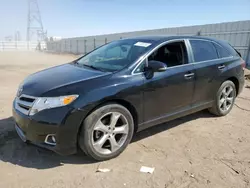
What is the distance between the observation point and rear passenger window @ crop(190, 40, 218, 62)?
4.05m

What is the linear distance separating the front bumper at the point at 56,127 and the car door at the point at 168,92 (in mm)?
1109

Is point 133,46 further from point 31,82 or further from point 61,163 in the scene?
point 61,163

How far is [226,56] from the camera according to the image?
182 inches

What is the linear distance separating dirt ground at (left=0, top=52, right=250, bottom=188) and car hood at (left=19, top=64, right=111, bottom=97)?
91 cm

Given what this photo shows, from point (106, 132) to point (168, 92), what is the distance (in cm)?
118

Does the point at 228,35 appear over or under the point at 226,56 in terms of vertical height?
over

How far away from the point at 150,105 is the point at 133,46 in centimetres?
105

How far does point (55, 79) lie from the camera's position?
10.1 feet

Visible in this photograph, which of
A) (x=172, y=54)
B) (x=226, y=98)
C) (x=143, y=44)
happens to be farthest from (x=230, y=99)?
(x=143, y=44)

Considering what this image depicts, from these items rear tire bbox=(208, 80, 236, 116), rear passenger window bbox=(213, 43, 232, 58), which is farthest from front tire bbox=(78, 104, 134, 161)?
rear passenger window bbox=(213, 43, 232, 58)

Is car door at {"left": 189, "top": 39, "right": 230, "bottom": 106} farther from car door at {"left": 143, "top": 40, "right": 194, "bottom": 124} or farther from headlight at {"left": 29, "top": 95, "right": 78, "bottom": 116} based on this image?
headlight at {"left": 29, "top": 95, "right": 78, "bottom": 116}

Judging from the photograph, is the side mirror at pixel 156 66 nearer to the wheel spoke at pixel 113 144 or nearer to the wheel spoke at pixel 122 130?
the wheel spoke at pixel 122 130

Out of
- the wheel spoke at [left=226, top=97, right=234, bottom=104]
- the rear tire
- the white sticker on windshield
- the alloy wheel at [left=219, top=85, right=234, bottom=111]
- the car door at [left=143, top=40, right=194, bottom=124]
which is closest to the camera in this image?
the car door at [left=143, top=40, right=194, bottom=124]

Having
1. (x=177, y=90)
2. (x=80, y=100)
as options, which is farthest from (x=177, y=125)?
(x=80, y=100)
